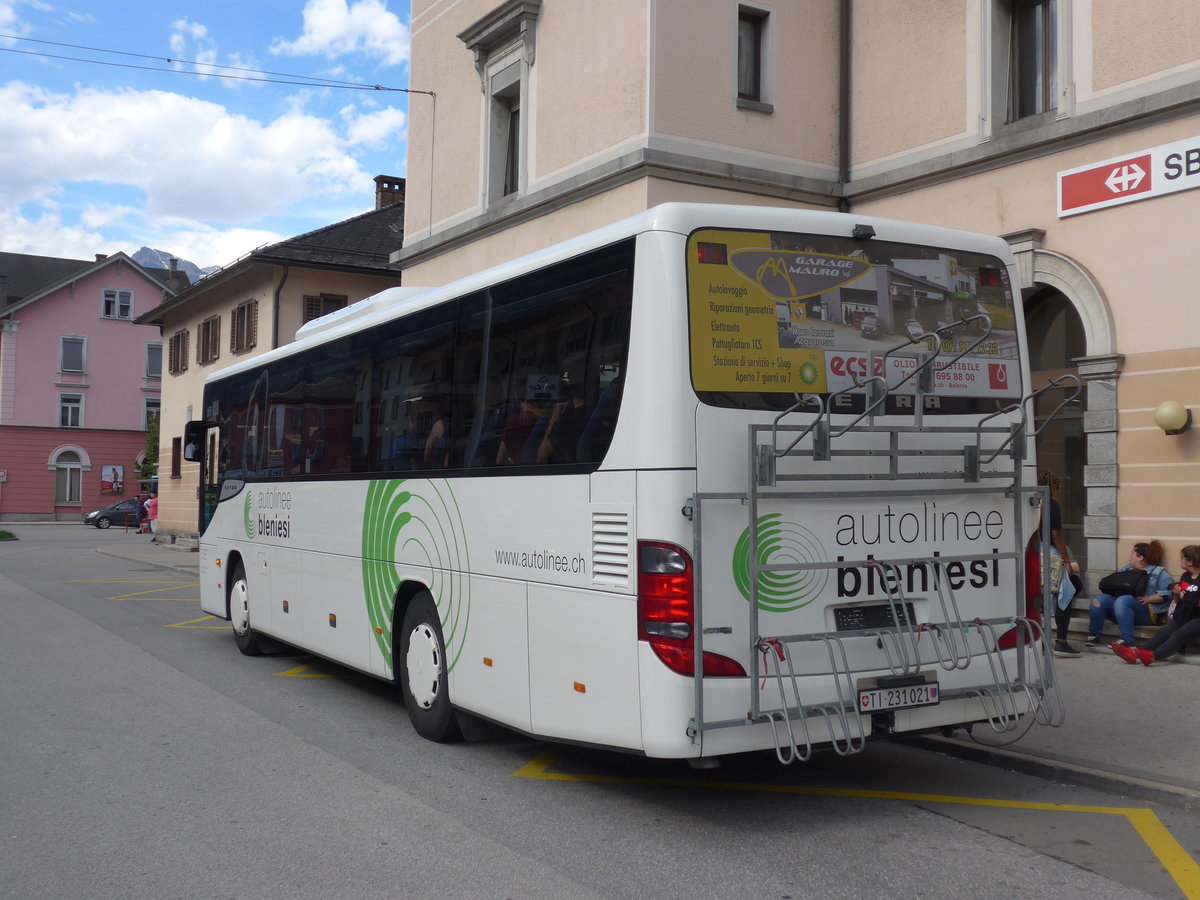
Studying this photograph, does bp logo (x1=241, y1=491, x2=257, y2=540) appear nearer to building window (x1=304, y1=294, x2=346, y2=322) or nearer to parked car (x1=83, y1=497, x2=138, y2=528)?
building window (x1=304, y1=294, x2=346, y2=322)

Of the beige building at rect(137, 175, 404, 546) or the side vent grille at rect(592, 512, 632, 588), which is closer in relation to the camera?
the side vent grille at rect(592, 512, 632, 588)

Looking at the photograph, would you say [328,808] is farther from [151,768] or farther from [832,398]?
[832,398]

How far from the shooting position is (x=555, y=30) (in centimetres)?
1648

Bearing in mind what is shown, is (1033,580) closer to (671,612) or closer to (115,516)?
(671,612)

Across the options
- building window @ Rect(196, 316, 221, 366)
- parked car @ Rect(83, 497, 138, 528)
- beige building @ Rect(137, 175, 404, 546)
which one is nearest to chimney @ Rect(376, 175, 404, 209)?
beige building @ Rect(137, 175, 404, 546)

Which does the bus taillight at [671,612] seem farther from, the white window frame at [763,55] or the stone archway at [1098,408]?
the white window frame at [763,55]

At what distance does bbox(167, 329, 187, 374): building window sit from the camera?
3678 centimetres

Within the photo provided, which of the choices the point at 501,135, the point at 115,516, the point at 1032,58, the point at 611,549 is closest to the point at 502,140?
the point at 501,135

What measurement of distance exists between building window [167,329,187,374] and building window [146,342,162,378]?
26.9 metres

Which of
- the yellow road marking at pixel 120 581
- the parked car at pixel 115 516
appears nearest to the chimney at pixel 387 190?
the yellow road marking at pixel 120 581

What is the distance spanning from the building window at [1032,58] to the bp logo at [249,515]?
9346 mm

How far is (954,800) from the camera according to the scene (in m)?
6.36

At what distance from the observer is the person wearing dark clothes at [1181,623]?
34.0 feet

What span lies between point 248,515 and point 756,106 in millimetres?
8134
